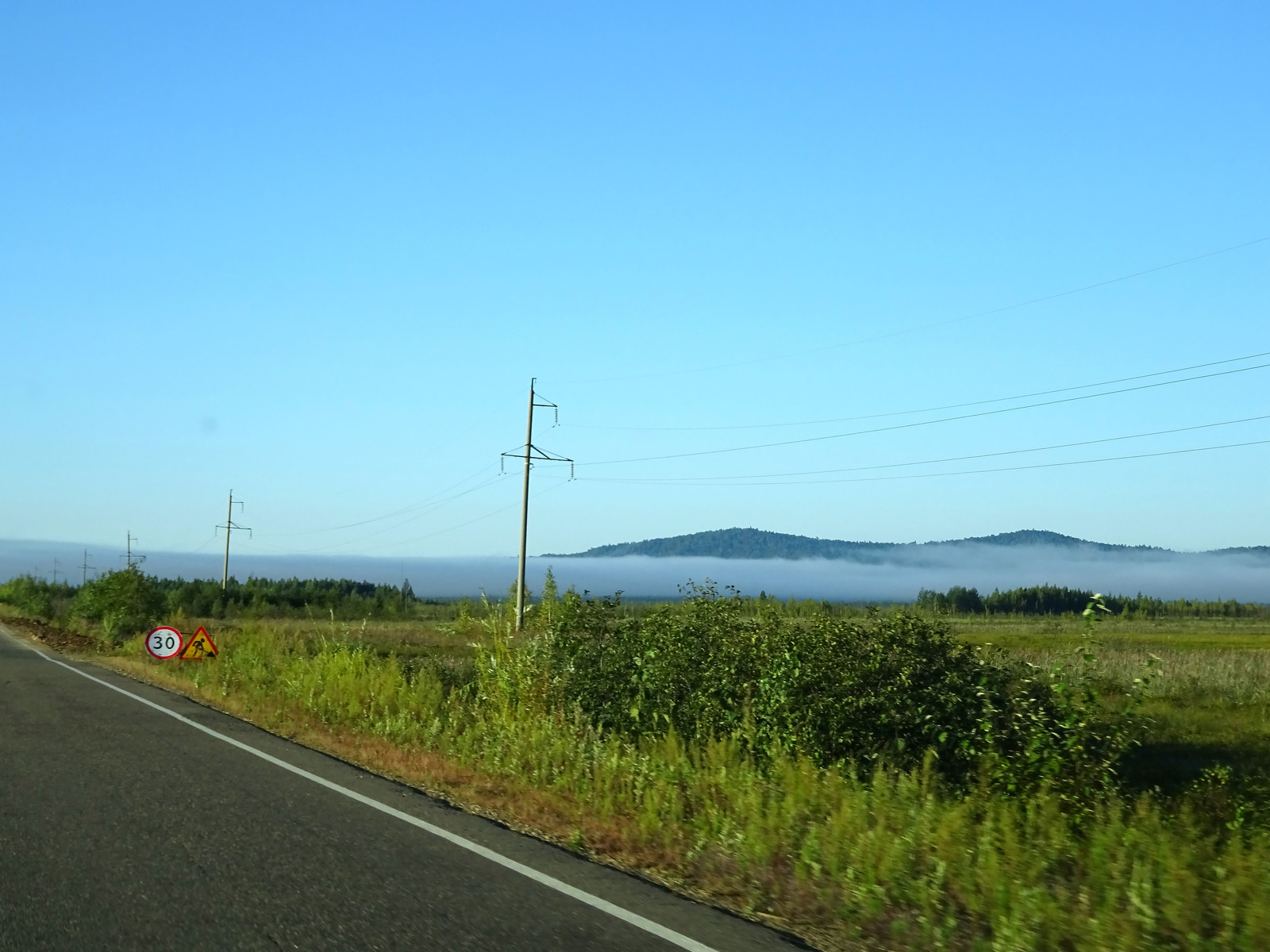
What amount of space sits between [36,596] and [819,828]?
4213 inches

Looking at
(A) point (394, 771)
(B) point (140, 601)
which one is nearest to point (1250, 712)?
(A) point (394, 771)

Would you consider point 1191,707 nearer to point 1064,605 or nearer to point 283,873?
point 283,873

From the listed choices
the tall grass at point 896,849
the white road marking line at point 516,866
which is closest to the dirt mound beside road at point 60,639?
the white road marking line at point 516,866

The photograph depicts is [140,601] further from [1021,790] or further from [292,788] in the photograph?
[1021,790]

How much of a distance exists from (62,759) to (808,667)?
28.0 feet

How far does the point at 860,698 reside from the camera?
14.0 m

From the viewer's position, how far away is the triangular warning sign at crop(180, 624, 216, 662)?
1063 inches

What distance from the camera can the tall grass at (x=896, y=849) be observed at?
23.1 feet

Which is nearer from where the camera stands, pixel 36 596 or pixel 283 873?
pixel 283 873

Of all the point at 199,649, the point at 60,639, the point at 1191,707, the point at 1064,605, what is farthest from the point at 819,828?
the point at 1064,605

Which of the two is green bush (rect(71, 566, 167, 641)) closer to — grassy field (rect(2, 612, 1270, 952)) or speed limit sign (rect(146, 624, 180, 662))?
speed limit sign (rect(146, 624, 180, 662))

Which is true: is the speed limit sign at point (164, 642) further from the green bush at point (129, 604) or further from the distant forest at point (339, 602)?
the distant forest at point (339, 602)

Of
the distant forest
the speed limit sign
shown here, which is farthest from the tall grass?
the distant forest

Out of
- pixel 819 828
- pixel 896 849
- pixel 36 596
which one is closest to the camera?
pixel 896 849
